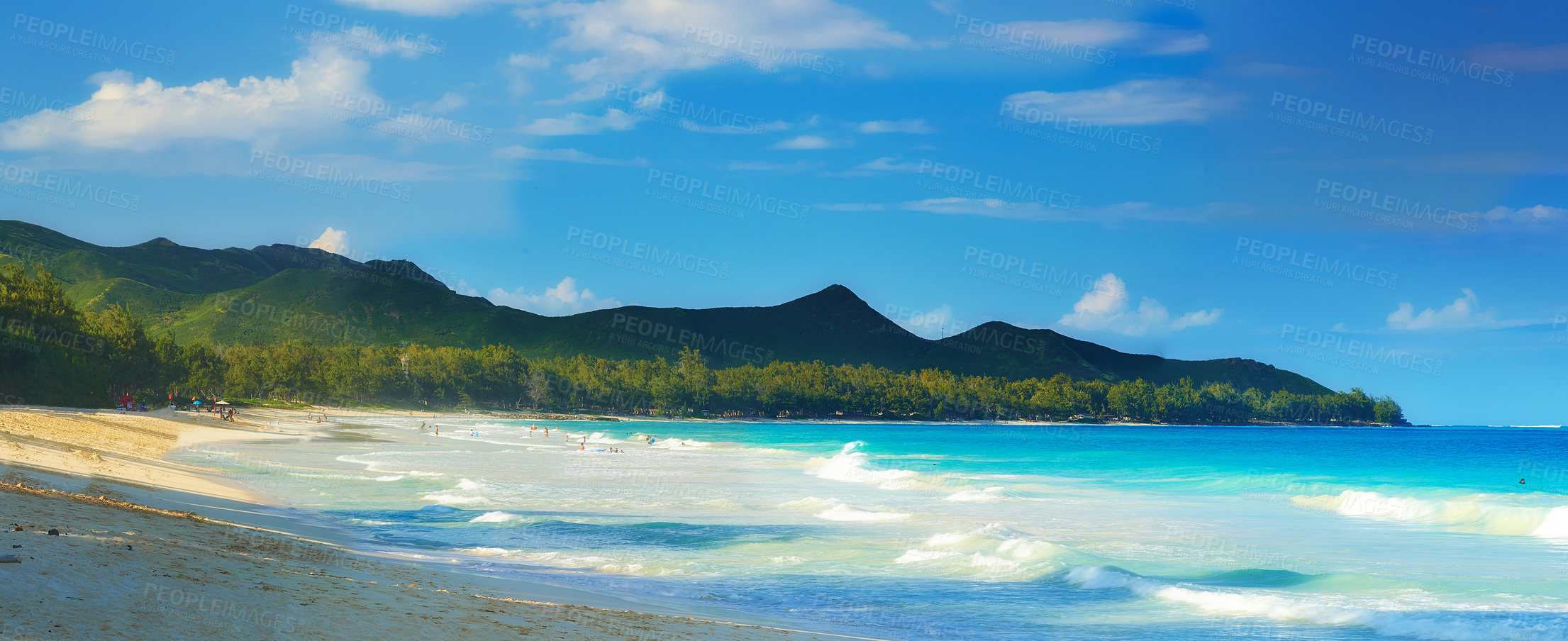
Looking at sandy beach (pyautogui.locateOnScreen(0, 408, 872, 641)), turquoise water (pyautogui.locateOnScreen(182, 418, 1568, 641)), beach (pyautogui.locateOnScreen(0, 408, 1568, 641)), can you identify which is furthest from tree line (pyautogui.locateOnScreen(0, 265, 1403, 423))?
sandy beach (pyautogui.locateOnScreen(0, 408, 872, 641))

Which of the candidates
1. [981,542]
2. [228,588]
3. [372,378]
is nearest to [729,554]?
[981,542]

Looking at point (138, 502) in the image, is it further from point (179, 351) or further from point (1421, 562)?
point (179, 351)

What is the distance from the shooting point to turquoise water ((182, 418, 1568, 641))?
13.2 m

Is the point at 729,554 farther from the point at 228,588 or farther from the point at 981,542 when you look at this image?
the point at 228,588

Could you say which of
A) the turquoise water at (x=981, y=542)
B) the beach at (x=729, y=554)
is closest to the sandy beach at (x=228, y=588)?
the beach at (x=729, y=554)

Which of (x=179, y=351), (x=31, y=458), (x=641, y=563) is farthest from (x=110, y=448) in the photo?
(x=179, y=351)

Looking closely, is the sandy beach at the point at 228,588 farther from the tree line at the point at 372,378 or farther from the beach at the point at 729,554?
the tree line at the point at 372,378

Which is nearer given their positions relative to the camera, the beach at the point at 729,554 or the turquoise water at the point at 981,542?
the beach at the point at 729,554

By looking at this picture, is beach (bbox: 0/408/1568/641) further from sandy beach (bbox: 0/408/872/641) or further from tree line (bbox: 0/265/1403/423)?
tree line (bbox: 0/265/1403/423)

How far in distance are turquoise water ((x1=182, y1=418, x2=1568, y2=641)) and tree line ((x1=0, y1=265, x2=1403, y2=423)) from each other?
101 feet

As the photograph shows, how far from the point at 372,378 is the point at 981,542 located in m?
158

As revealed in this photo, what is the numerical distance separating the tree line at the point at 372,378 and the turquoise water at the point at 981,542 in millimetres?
30795

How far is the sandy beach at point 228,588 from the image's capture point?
754cm

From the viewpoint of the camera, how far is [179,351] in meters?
97.4
